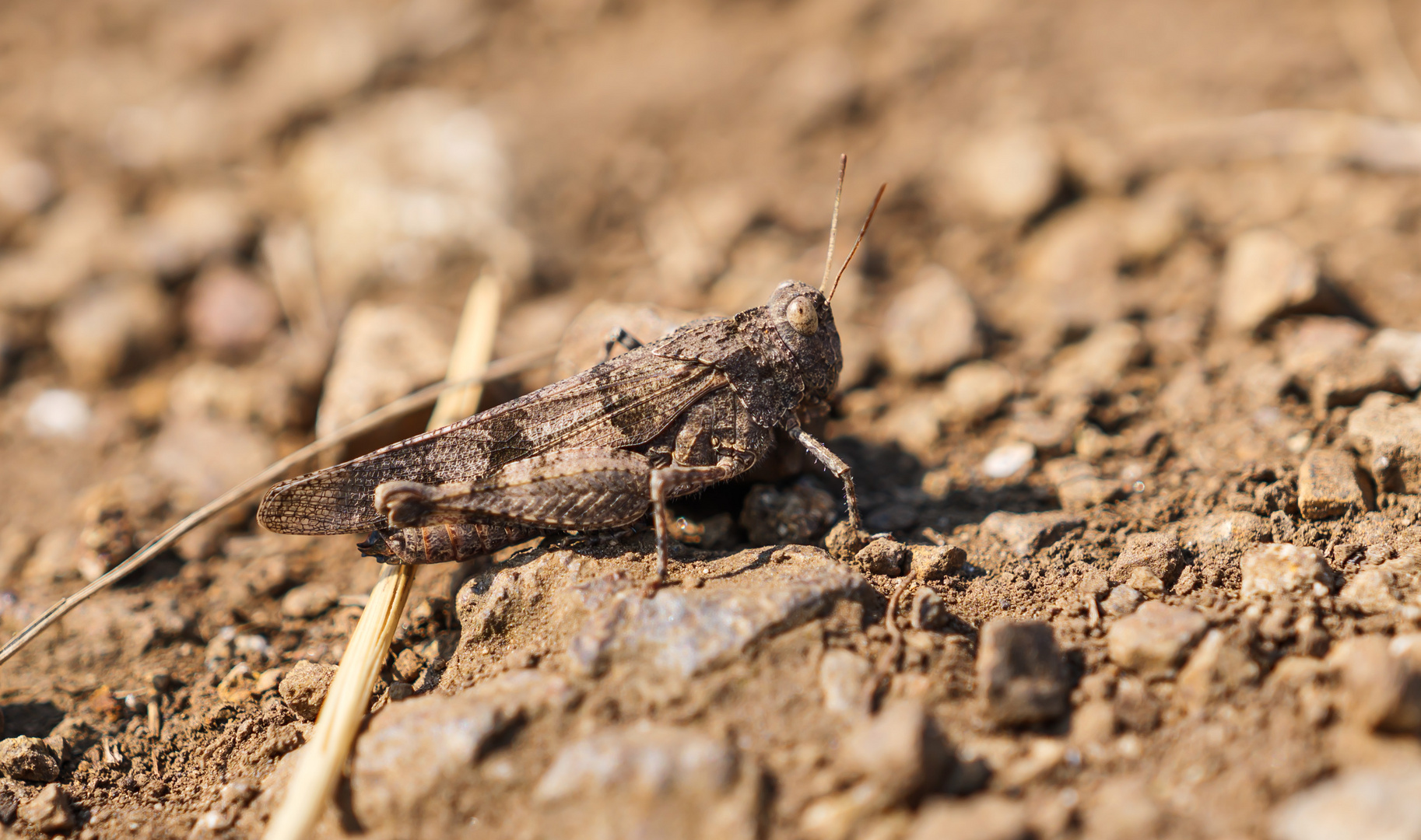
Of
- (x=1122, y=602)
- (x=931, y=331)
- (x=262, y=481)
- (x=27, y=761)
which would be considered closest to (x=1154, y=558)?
(x=1122, y=602)

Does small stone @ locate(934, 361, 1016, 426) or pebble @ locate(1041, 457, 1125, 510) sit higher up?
small stone @ locate(934, 361, 1016, 426)

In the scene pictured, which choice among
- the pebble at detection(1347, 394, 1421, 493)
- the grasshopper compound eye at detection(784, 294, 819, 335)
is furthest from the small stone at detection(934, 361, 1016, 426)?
the pebble at detection(1347, 394, 1421, 493)

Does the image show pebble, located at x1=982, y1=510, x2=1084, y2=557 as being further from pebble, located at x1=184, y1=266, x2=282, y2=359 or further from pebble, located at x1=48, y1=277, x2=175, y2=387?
pebble, located at x1=48, y1=277, x2=175, y2=387

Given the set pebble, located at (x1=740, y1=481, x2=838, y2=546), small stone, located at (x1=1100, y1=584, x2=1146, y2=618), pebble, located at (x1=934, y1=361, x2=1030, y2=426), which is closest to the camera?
small stone, located at (x1=1100, y1=584, x2=1146, y2=618)

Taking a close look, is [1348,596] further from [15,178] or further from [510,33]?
[15,178]

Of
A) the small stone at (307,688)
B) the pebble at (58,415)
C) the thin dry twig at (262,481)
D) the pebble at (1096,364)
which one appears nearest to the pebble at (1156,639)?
the pebble at (1096,364)

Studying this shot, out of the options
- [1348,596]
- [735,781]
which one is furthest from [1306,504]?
[735,781]

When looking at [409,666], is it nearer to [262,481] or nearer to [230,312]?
[262,481]
